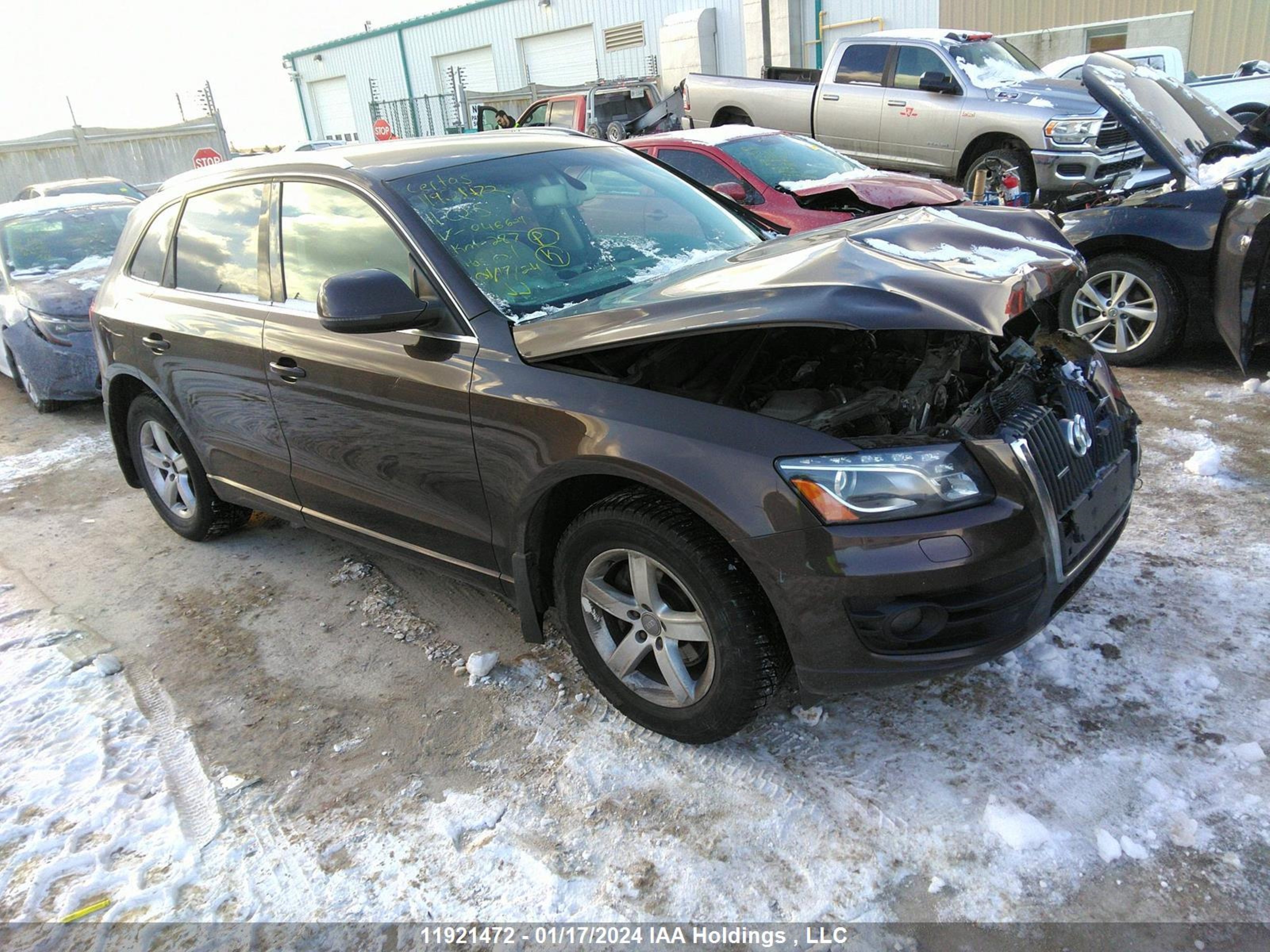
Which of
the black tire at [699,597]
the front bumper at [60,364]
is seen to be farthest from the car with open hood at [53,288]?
the black tire at [699,597]

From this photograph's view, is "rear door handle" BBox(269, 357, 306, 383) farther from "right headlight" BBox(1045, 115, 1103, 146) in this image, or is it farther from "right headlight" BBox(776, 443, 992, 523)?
"right headlight" BBox(1045, 115, 1103, 146)

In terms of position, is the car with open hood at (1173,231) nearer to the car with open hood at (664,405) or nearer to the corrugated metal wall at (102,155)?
the car with open hood at (664,405)

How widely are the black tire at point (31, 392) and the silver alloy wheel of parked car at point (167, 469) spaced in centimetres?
328

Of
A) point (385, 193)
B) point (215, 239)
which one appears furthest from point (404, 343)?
point (215, 239)

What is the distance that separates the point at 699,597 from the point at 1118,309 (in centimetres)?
455

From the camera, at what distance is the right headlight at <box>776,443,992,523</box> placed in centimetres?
221

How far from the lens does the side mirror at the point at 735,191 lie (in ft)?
23.1

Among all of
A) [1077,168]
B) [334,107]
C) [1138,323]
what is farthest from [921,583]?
[334,107]

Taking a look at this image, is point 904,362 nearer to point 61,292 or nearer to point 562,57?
point 61,292

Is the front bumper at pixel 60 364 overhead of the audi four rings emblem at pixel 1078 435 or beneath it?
beneath

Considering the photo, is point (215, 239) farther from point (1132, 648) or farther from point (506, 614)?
point (1132, 648)

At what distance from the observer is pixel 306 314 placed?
10.9 feet

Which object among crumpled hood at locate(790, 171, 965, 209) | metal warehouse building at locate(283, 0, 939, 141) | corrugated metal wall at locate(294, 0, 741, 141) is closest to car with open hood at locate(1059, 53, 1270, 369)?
crumpled hood at locate(790, 171, 965, 209)

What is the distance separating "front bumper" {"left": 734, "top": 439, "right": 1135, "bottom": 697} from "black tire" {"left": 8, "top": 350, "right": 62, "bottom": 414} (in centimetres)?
702
